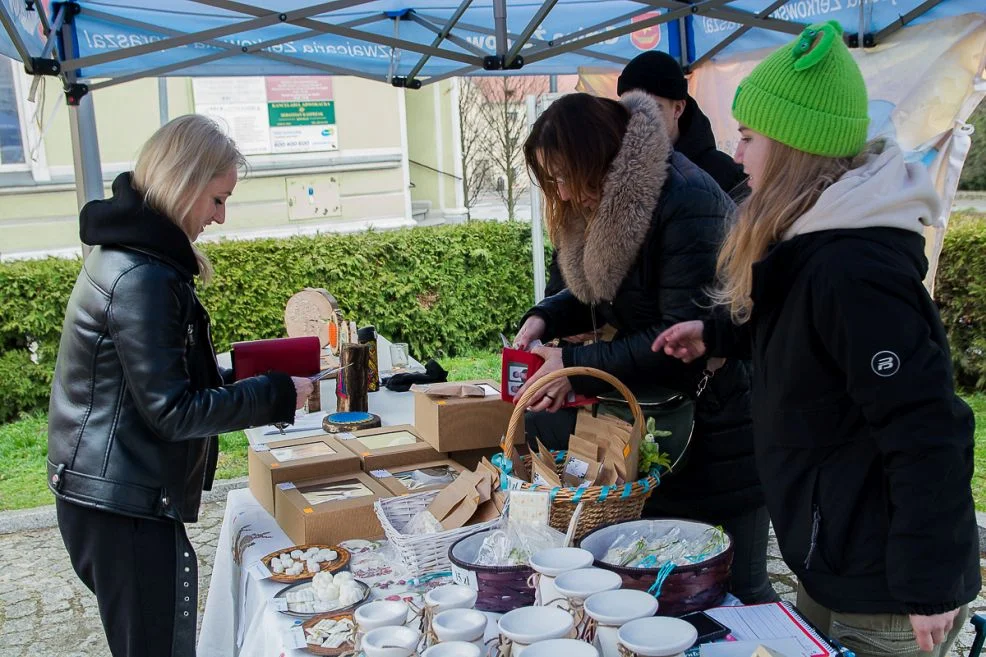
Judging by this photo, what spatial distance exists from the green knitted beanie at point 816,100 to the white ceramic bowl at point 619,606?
0.75 m

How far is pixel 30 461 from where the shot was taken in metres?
5.56

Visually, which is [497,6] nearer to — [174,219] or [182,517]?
[174,219]

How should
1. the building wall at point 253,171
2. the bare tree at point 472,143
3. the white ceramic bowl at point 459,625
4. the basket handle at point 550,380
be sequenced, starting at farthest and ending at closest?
1. the bare tree at point 472,143
2. the building wall at point 253,171
3. the basket handle at point 550,380
4. the white ceramic bowl at point 459,625

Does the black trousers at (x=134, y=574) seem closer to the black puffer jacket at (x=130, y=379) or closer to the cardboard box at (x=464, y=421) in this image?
the black puffer jacket at (x=130, y=379)

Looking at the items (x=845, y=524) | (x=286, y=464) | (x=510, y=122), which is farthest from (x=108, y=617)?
(x=510, y=122)

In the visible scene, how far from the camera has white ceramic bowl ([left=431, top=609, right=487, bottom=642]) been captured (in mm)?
1246

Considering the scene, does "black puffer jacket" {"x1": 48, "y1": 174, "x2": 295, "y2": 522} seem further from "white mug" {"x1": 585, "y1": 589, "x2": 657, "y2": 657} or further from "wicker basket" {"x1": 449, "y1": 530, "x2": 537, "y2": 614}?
"white mug" {"x1": 585, "y1": 589, "x2": 657, "y2": 657}

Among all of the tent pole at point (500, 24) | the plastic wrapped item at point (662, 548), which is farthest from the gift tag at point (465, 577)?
the tent pole at point (500, 24)

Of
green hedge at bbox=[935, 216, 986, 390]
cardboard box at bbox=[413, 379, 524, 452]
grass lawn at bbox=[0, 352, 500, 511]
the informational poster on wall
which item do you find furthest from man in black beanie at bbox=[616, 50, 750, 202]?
the informational poster on wall

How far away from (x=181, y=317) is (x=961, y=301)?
18.9 feet

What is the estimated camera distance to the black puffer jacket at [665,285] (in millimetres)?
1945

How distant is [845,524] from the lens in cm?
134

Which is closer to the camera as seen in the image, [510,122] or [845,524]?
[845,524]

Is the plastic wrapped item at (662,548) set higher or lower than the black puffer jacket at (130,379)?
lower
